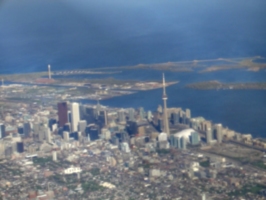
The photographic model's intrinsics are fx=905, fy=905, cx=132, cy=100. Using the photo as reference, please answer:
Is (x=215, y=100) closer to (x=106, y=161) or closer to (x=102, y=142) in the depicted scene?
(x=102, y=142)

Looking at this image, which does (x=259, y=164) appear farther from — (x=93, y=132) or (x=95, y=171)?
(x=93, y=132)

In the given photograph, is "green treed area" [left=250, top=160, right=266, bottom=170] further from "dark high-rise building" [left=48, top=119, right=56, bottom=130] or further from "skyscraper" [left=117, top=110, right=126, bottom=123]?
"dark high-rise building" [left=48, top=119, right=56, bottom=130]

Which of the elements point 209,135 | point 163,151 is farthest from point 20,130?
point 209,135

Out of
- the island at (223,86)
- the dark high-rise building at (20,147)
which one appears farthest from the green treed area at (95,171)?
the island at (223,86)

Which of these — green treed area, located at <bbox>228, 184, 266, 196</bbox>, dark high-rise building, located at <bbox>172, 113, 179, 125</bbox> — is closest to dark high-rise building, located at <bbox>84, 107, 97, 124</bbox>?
dark high-rise building, located at <bbox>172, 113, 179, 125</bbox>

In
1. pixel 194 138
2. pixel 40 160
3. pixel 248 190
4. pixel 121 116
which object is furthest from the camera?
pixel 121 116

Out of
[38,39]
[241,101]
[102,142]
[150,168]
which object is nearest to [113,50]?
[38,39]

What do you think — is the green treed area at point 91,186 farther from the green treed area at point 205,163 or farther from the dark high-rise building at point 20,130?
the dark high-rise building at point 20,130
